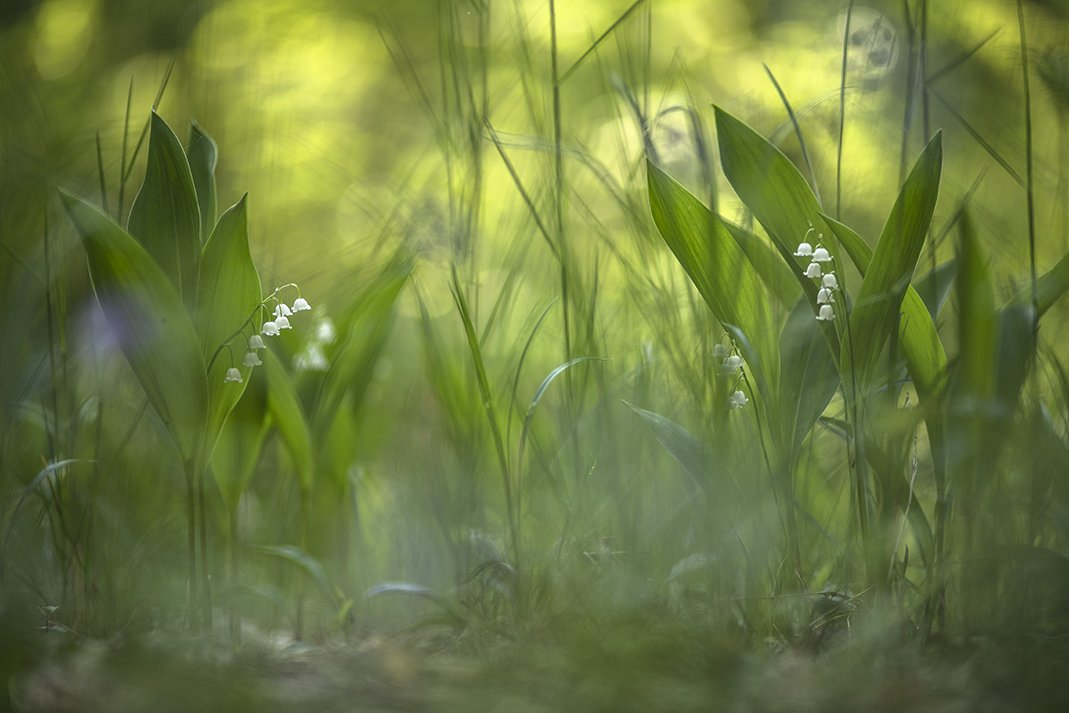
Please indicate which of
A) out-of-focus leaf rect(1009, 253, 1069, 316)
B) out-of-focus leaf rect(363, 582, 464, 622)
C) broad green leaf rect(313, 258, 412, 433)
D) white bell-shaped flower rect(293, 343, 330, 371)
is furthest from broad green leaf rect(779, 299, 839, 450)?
white bell-shaped flower rect(293, 343, 330, 371)

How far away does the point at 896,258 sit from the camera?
0.81 metres

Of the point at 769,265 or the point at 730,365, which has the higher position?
the point at 769,265

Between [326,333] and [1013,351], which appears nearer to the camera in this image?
[1013,351]

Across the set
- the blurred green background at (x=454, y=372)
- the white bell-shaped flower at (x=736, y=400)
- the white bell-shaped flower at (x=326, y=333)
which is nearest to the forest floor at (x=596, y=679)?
the blurred green background at (x=454, y=372)

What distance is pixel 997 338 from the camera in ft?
2.90

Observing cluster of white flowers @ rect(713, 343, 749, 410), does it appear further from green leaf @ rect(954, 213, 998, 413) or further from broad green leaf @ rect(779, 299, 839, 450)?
green leaf @ rect(954, 213, 998, 413)

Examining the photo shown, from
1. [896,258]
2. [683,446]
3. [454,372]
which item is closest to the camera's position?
[896,258]

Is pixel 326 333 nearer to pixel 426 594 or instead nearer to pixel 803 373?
pixel 426 594

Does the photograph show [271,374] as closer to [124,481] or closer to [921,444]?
[124,481]

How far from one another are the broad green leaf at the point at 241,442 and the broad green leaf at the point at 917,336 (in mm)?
799

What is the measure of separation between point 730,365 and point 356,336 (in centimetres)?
57

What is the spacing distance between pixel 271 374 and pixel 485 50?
55cm

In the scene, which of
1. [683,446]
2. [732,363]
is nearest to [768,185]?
[732,363]

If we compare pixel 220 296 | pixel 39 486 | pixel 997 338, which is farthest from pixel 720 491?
pixel 39 486
